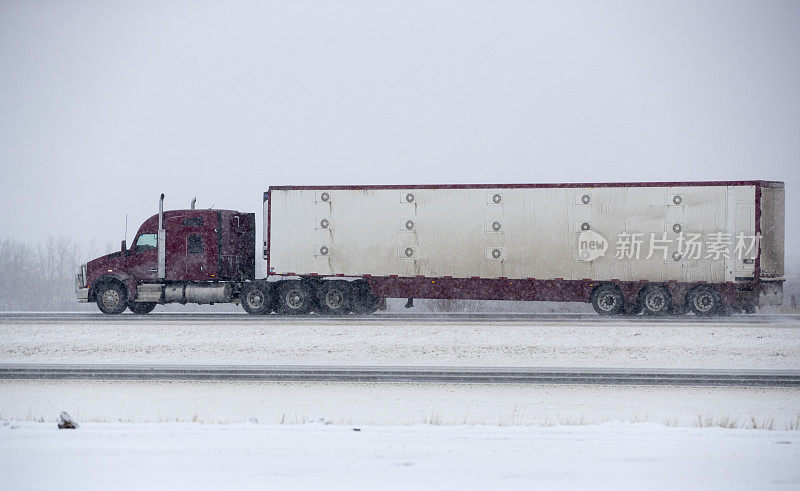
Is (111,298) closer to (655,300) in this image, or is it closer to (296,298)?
(296,298)

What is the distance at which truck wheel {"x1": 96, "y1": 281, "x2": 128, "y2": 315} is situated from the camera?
2312 centimetres

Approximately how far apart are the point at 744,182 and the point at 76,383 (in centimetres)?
1843

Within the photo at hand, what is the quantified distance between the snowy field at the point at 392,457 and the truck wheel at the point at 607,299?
543 inches

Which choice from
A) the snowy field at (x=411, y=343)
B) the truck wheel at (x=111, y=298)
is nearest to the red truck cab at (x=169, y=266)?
the truck wheel at (x=111, y=298)

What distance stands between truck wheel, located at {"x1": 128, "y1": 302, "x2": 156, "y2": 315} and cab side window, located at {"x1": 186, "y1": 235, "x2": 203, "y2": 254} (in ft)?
7.89

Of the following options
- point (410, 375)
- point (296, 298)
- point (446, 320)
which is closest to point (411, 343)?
point (446, 320)

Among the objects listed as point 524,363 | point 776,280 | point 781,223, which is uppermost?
point 781,223

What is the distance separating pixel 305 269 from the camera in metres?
22.6

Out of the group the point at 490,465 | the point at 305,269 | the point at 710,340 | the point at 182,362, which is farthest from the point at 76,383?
the point at 710,340

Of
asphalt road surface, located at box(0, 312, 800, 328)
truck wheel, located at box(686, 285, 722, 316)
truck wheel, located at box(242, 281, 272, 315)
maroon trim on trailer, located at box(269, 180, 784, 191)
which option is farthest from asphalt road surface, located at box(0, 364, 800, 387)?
truck wheel, located at box(242, 281, 272, 315)

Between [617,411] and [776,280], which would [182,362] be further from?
[776,280]

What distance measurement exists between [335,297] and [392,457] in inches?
633

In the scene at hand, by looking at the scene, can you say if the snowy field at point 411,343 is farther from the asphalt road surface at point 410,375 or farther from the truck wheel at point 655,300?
the asphalt road surface at point 410,375

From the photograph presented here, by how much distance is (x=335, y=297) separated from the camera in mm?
22672
